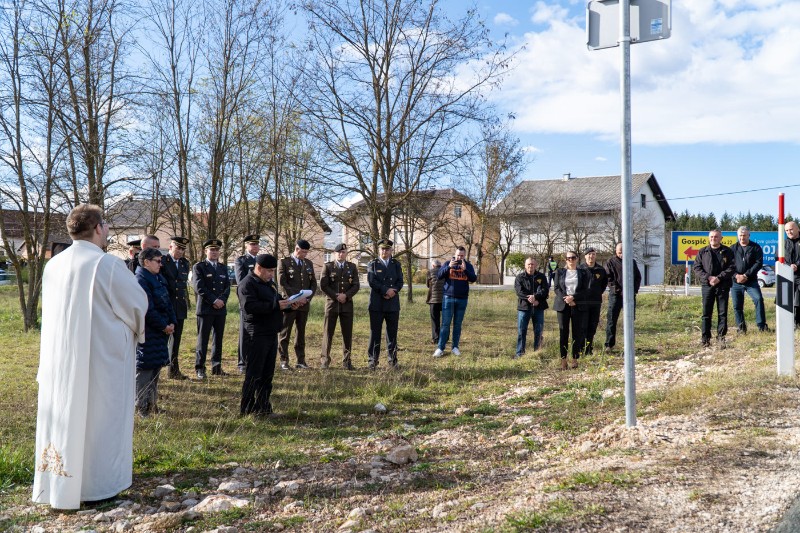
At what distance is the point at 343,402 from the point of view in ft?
26.4

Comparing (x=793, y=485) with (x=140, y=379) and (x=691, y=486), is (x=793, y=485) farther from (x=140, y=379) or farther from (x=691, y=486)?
(x=140, y=379)

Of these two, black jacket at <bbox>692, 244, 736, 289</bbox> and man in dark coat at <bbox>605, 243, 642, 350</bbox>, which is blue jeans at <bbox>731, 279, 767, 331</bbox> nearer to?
black jacket at <bbox>692, 244, 736, 289</bbox>

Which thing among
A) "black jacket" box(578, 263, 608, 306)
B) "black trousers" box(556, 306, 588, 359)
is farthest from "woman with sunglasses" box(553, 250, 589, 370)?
"black jacket" box(578, 263, 608, 306)

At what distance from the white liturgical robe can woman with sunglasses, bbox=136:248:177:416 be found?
2248 millimetres

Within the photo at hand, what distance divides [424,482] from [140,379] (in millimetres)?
3831

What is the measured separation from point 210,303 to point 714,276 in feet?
26.7

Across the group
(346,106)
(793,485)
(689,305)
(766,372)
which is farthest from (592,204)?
(793,485)

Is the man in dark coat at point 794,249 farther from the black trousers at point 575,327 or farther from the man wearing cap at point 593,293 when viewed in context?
the black trousers at point 575,327

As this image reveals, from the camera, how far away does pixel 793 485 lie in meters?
3.62

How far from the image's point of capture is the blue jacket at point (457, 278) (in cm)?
1172

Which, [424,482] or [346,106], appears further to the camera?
[346,106]

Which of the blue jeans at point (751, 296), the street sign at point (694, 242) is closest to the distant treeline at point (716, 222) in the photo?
the street sign at point (694, 242)

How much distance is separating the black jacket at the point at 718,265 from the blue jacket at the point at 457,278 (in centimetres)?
381

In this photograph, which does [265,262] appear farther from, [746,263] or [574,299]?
[746,263]
